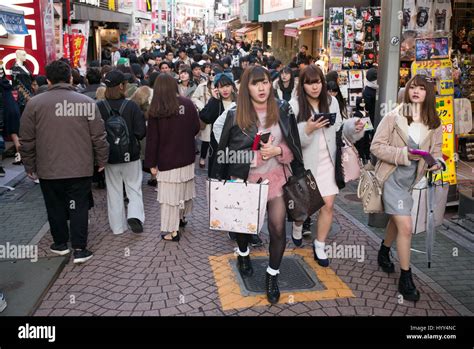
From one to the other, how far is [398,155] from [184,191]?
2519 mm

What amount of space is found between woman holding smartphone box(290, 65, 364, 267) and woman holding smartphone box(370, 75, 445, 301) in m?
0.46

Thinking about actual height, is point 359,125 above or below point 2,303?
above

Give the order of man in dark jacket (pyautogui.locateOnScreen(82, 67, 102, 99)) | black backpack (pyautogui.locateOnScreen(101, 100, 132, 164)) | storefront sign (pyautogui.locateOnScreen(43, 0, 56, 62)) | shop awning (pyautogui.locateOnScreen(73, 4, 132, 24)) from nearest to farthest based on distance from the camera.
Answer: black backpack (pyautogui.locateOnScreen(101, 100, 132, 164)) < man in dark jacket (pyautogui.locateOnScreen(82, 67, 102, 99)) < storefront sign (pyautogui.locateOnScreen(43, 0, 56, 62)) < shop awning (pyautogui.locateOnScreen(73, 4, 132, 24))

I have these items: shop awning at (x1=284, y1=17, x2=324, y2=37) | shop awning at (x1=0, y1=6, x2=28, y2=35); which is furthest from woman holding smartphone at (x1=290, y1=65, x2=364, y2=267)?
shop awning at (x1=284, y1=17, x2=324, y2=37)

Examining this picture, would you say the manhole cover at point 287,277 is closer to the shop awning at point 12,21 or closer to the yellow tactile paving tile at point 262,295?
the yellow tactile paving tile at point 262,295

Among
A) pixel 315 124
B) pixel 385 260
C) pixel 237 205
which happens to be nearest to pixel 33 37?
pixel 315 124

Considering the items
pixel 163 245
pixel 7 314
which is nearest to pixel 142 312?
Result: pixel 7 314

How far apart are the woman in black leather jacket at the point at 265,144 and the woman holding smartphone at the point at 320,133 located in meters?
0.52

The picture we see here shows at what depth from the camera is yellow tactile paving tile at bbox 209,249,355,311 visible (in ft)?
13.2

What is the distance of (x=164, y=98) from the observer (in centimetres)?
511

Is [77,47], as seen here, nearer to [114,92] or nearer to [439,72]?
[114,92]

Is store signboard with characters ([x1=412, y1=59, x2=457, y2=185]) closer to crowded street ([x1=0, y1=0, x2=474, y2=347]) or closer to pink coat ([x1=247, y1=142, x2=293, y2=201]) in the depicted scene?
crowded street ([x1=0, y1=0, x2=474, y2=347])

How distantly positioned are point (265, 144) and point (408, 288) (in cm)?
180
